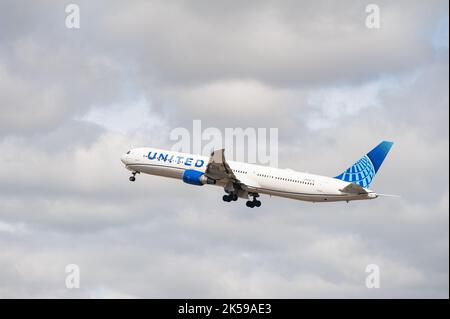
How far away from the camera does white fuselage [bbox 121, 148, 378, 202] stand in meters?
94.8

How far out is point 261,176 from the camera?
Answer: 98.9 meters

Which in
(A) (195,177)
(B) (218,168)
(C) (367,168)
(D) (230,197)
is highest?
(B) (218,168)

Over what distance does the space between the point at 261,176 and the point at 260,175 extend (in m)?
0.20

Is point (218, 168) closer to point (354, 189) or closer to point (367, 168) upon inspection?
point (354, 189)

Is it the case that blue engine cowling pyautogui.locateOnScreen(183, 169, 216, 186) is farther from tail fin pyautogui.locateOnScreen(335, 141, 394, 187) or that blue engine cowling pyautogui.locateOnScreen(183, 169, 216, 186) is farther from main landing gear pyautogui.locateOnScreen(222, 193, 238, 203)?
tail fin pyautogui.locateOnScreen(335, 141, 394, 187)

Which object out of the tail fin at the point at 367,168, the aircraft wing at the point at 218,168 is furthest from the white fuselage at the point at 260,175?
the tail fin at the point at 367,168

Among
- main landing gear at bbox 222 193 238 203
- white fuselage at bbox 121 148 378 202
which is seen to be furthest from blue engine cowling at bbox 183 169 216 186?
main landing gear at bbox 222 193 238 203

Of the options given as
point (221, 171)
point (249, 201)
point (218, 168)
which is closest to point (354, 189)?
point (221, 171)

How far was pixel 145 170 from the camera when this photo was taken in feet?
343

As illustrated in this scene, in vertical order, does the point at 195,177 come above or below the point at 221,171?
below

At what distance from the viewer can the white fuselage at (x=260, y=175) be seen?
9475cm
